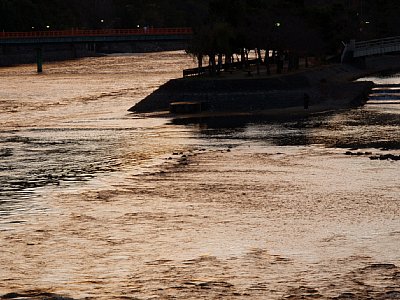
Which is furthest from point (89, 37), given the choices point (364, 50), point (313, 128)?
point (313, 128)

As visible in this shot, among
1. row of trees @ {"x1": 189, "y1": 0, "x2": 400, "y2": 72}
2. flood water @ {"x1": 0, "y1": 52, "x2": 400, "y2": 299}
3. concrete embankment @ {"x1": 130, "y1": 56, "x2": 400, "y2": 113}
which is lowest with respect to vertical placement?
flood water @ {"x1": 0, "y1": 52, "x2": 400, "y2": 299}

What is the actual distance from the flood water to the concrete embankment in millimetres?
15572

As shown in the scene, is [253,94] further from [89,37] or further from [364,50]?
[89,37]

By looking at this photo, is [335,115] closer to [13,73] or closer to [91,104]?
[91,104]

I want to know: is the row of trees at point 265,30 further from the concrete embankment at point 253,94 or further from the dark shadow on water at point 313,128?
the dark shadow on water at point 313,128

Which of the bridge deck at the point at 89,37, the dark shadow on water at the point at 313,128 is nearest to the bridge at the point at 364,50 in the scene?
the bridge deck at the point at 89,37

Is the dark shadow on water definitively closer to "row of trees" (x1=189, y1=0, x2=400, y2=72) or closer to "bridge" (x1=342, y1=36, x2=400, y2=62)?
"row of trees" (x1=189, y1=0, x2=400, y2=72)

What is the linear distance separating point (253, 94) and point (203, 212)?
5358 centimetres

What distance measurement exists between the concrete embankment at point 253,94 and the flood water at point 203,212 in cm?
1557

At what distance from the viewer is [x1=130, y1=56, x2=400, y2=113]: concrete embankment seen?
297ft

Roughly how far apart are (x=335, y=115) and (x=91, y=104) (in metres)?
30.4

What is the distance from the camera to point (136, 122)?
80688 millimetres

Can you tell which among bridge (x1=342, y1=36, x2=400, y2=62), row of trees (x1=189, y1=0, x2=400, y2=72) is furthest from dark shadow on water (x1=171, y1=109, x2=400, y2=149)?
bridge (x1=342, y1=36, x2=400, y2=62)

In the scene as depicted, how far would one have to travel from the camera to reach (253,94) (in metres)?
91.4
